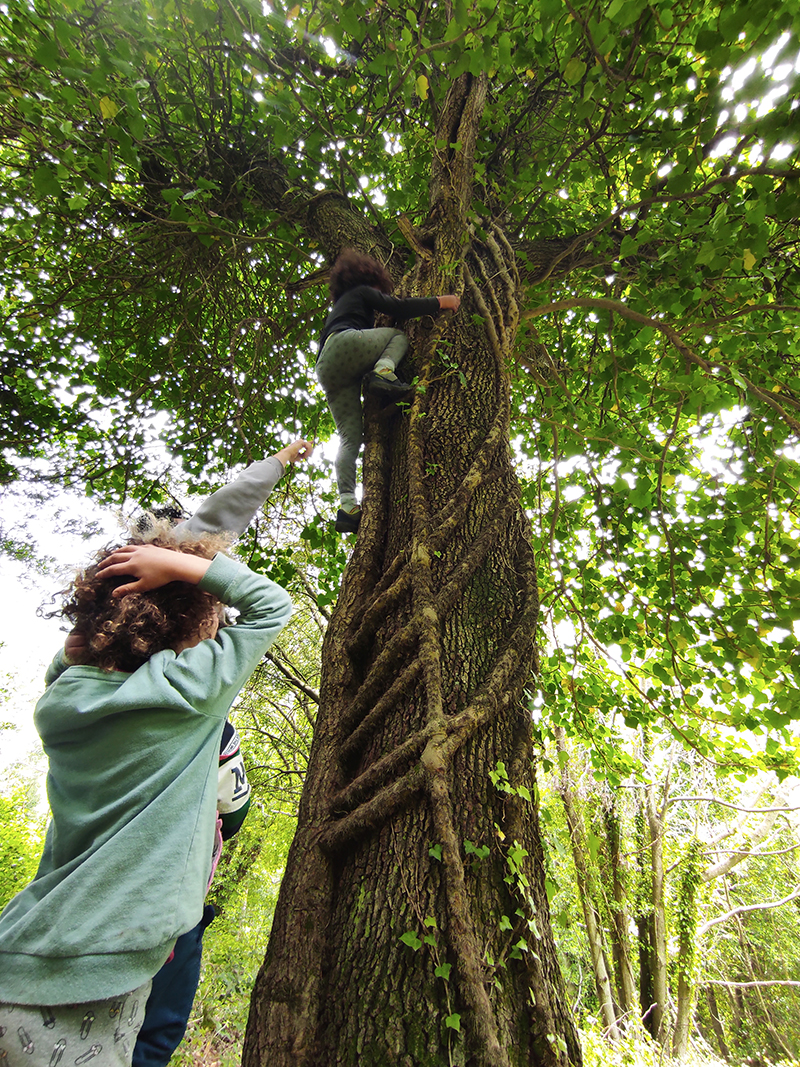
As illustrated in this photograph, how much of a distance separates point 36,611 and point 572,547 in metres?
3.81

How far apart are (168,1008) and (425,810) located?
0.63 m

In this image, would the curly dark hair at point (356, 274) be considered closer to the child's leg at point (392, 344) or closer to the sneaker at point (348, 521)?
the child's leg at point (392, 344)

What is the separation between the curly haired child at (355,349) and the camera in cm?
226

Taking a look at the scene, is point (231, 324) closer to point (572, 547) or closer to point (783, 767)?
point (572, 547)

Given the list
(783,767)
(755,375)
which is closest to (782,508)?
(755,375)

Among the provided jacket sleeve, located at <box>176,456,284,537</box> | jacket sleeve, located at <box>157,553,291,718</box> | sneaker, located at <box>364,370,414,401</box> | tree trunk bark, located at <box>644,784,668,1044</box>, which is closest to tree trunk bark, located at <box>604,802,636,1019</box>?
tree trunk bark, located at <box>644,784,668,1044</box>

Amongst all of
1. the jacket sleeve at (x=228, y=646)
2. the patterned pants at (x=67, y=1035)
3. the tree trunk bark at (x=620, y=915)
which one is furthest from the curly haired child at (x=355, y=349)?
the tree trunk bark at (x=620, y=915)

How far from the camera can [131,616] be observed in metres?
1.05

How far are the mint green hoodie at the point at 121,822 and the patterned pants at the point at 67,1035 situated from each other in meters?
0.03

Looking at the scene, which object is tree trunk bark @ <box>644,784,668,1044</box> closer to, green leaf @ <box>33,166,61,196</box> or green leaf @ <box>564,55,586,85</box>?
green leaf @ <box>564,55,586,85</box>

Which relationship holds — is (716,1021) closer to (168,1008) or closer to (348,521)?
(348,521)

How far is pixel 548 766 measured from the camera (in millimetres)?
1521

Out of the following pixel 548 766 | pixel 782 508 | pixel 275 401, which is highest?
pixel 275 401

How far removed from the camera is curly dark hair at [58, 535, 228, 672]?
1.04 meters
